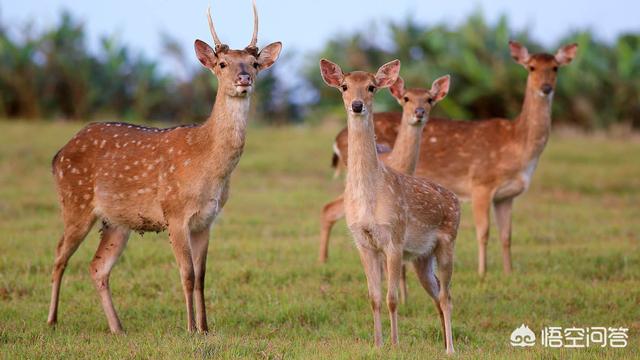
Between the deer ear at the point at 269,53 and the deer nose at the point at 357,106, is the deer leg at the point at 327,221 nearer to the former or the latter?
the deer ear at the point at 269,53

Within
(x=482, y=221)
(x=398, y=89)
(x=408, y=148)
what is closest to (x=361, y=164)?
(x=408, y=148)

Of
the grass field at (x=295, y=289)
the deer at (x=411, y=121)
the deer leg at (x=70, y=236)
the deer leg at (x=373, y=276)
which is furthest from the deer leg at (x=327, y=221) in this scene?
the deer leg at (x=373, y=276)

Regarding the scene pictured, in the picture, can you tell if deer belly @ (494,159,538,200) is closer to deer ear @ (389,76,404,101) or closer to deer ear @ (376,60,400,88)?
deer ear @ (389,76,404,101)

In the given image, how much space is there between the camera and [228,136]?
8.36 metres

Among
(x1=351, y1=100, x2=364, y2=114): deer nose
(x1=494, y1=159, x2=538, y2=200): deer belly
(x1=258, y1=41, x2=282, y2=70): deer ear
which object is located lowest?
(x1=494, y1=159, x2=538, y2=200): deer belly

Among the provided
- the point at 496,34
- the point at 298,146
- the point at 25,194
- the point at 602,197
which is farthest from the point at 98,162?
the point at 496,34

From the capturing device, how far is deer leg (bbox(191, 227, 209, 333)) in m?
8.30

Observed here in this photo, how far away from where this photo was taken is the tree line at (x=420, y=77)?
79.3 feet

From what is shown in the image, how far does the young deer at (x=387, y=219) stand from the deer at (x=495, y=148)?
3510 mm

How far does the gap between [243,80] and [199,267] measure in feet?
5.04

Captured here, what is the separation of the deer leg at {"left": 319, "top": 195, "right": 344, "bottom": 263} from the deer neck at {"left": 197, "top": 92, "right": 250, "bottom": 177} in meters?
3.17

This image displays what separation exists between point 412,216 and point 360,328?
1207 millimetres

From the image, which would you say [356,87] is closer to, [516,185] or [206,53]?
[206,53]

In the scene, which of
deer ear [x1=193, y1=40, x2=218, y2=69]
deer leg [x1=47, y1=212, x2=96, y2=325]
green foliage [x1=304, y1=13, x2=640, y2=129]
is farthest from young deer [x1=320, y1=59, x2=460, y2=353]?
green foliage [x1=304, y1=13, x2=640, y2=129]
